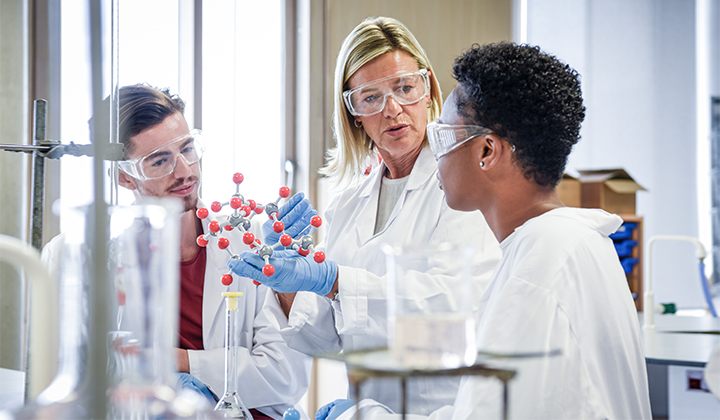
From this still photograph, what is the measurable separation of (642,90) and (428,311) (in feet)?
17.2

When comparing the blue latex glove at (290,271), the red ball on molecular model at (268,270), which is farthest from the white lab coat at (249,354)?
the red ball on molecular model at (268,270)

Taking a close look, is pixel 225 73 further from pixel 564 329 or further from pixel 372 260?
pixel 564 329

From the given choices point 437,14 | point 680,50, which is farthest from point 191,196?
point 680,50

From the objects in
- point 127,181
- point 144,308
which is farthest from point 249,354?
point 144,308

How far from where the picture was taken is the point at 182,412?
0.49m

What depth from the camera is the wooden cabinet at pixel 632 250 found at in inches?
144

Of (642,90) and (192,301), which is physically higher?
(642,90)

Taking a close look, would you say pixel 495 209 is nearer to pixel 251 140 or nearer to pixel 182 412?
pixel 182 412

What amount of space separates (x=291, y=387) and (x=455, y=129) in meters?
1.00

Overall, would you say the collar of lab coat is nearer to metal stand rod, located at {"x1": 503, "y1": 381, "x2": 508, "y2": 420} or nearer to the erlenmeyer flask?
the erlenmeyer flask

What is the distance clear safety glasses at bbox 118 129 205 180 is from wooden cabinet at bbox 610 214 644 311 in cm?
286

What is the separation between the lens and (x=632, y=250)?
12.1 ft

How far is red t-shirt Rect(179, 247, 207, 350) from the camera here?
67.2 inches

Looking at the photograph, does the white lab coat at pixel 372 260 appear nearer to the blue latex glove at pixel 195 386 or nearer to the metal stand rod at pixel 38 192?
the blue latex glove at pixel 195 386
